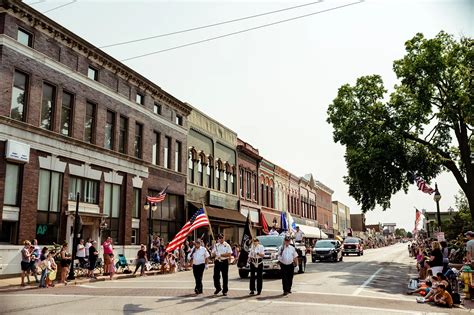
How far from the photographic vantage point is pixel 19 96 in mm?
21531

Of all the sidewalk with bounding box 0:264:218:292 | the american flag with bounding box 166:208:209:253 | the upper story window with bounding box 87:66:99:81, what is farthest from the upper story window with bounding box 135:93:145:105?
the american flag with bounding box 166:208:209:253

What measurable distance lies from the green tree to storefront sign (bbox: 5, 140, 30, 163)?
71.8 feet

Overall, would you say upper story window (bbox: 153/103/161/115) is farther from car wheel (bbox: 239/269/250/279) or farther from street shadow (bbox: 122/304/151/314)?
street shadow (bbox: 122/304/151/314)

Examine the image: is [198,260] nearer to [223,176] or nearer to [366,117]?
[366,117]

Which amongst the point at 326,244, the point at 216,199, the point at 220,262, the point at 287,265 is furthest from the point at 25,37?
the point at 326,244

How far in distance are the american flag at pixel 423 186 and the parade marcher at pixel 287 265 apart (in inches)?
745

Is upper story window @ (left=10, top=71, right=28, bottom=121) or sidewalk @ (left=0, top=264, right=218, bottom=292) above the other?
upper story window @ (left=10, top=71, right=28, bottom=121)

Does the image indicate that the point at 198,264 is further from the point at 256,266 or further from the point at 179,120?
the point at 179,120

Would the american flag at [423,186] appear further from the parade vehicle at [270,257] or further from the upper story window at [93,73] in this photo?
the upper story window at [93,73]

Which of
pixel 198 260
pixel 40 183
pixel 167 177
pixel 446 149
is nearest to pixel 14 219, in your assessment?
pixel 40 183

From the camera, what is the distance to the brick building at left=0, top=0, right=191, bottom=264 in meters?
20.7

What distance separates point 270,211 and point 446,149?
80.9 feet

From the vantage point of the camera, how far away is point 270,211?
54.0 m

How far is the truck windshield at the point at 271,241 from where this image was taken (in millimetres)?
19833
